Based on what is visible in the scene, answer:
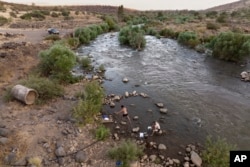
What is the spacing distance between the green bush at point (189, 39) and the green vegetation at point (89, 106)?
1706cm

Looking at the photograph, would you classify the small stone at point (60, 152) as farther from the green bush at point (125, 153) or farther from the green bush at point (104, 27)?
the green bush at point (104, 27)

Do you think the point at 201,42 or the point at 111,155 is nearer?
the point at 111,155

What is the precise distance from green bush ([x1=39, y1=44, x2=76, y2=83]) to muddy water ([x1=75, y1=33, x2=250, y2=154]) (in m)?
2.70

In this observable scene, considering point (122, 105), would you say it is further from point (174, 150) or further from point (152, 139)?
point (174, 150)

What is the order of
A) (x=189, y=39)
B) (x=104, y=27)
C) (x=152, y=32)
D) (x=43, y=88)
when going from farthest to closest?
(x=104, y=27) → (x=152, y=32) → (x=189, y=39) → (x=43, y=88)

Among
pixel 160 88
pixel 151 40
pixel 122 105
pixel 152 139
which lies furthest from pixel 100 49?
pixel 152 139

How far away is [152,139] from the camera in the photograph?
40.8 feet

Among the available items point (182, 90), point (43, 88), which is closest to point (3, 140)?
point (43, 88)

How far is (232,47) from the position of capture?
78.5ft

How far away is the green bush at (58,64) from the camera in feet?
56.9

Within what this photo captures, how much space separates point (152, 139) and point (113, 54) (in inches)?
609

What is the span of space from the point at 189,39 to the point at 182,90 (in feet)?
45.4

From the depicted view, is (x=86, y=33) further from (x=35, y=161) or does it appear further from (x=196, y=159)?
(x=196, y=159)

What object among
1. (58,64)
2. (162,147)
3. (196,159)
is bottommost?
(162,147)
